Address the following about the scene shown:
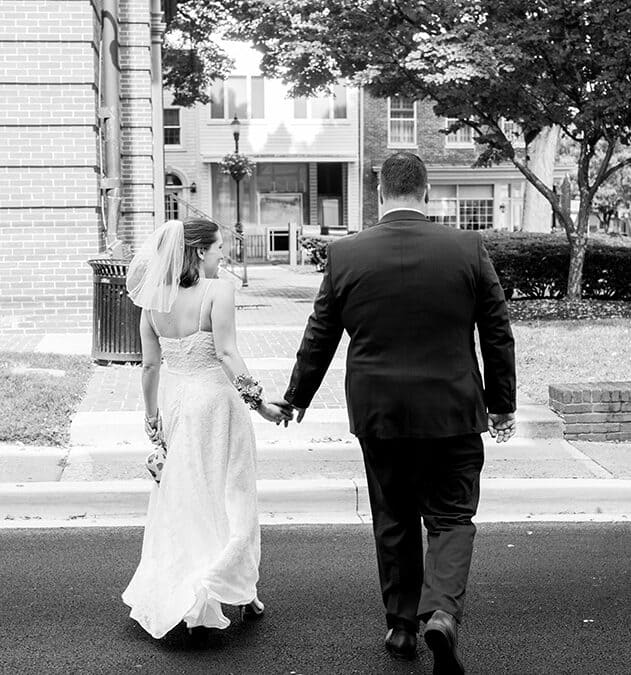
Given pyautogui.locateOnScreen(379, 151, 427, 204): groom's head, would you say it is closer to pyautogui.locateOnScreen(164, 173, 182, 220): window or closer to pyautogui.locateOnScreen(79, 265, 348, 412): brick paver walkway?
pyautogui.locateOnScreen(79, 265, 348, 412): brick paver walkway

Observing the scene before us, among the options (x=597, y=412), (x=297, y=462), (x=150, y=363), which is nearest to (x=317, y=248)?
(x=597, y=412)

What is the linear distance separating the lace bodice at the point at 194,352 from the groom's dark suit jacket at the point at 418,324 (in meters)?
0.71

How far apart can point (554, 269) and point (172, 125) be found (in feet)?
83.8

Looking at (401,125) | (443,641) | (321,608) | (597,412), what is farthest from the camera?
(401,125)

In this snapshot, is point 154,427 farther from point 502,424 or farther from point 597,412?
point 597,412

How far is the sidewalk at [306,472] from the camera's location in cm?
668

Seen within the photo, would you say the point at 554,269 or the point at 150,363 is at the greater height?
the point at 150,363

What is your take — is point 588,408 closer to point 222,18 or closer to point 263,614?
point 263,614

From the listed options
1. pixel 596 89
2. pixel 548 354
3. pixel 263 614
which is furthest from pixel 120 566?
pixel 596 89

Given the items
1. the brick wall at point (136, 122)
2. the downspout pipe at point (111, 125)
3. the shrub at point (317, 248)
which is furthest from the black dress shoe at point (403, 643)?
the shrub at point (317, 248)

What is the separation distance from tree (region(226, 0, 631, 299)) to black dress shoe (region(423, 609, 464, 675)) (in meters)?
13.0

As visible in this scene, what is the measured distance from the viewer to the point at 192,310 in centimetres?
459

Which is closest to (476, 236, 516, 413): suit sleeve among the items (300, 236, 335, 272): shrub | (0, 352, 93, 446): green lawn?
(0, 352, 93, 446): green lawn

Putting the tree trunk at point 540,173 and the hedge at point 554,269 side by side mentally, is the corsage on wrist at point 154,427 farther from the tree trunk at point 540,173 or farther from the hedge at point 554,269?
the tree trunk at point 540,173
